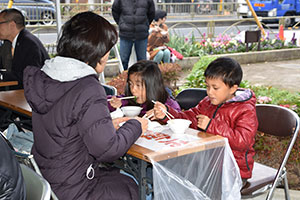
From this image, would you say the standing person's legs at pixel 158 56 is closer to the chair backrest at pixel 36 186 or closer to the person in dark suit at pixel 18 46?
the person in dark suit at pixel 18 46

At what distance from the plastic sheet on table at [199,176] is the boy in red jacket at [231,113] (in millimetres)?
164

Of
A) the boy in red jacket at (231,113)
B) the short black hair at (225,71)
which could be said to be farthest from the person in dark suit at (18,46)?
the short black hair at (225,71)

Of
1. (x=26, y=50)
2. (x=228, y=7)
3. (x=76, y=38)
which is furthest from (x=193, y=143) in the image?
(x=228, y=7)

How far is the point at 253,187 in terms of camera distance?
2670 millimetres

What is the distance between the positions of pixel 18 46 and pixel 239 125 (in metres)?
2.92

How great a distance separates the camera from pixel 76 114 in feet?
6.84

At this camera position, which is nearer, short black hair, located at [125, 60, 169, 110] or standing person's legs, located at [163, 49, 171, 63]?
short black hair, located at [125, 60, 169, 110]

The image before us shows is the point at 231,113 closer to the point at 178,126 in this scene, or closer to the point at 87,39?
the point at 178,126

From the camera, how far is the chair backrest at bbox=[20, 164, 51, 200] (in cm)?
174

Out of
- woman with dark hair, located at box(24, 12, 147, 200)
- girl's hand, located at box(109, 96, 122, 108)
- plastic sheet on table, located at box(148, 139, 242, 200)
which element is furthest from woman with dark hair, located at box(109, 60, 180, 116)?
woman with dark hair, located at box(24, 12, 147, 200)

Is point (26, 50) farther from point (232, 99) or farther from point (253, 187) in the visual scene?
point (253, 187)

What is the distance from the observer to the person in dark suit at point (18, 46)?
461 centimetres

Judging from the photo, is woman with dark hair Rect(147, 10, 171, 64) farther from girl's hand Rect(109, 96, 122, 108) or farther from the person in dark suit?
Result: girl's hand Rect(109, 96, 122, 108)

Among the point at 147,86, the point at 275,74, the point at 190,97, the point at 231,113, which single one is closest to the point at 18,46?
the point at 147,86
